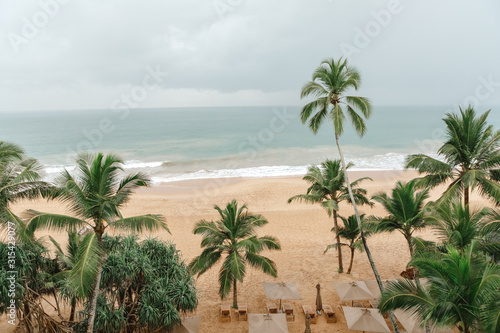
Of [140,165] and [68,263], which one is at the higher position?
[140,165]

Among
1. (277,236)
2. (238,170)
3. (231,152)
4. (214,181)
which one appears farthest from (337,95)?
(231,152)

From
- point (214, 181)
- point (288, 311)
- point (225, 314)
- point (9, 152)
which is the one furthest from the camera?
point (214, 181)

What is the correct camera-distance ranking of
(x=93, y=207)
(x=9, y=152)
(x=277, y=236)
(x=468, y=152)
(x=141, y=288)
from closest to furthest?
(x=93, y=207)
(x=9, y=152)
(x=141, y=288)
(x=468, y=152)
(x=277, y=236)

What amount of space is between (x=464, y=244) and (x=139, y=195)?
24.7 metres

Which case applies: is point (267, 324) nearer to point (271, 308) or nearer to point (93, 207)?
point (271, 308)

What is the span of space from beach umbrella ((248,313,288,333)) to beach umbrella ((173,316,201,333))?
1605 mm

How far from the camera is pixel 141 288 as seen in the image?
9109 millimetres

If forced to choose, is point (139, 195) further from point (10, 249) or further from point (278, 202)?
point (10, 249)

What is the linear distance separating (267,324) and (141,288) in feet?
13.1

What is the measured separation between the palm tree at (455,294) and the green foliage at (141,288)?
18.6 ft

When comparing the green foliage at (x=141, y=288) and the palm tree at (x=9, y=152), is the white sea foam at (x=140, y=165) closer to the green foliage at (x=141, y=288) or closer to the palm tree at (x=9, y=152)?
the palm tree at (x=9, y=152)

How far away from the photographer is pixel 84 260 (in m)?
6.41

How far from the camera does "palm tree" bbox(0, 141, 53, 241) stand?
6613mm

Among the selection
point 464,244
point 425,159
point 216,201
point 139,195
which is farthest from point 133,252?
point 139,195
